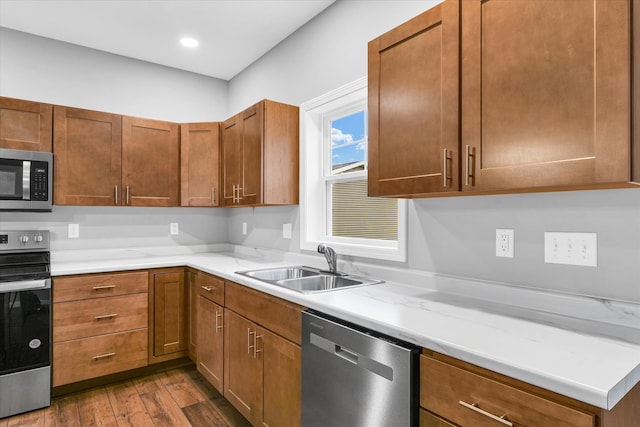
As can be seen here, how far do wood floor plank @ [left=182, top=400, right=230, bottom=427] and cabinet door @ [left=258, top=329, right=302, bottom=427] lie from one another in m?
0.50

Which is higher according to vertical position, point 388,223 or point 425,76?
point 425,76

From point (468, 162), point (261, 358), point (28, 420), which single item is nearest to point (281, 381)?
point (261, 358)

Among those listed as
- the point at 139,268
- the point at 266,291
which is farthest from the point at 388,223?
the point at 139,268

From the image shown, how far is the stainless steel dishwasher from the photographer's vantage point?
Result: 1211mm

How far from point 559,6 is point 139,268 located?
2930 mm

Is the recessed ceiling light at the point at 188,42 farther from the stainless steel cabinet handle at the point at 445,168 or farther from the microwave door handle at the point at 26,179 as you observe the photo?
the stainless steel cabinet handle at the point at 445,168

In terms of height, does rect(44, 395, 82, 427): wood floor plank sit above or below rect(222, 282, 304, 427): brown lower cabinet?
below

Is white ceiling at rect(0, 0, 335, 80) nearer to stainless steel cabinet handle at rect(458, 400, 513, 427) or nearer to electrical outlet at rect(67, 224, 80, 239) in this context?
electrical outlet at rect(67, 224, 80, 239)

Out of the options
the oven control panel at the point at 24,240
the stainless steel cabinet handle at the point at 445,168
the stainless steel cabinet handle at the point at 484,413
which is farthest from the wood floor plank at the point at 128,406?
the stainless steel cabinet handle at the point at 445,168

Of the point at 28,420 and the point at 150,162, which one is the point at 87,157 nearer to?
the point at 150,162


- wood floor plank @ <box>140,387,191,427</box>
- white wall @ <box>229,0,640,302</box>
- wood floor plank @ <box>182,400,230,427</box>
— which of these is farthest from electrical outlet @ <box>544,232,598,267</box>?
wood floor plank @ <box>140,387,191,427</box>

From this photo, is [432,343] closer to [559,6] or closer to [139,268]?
[559,6]

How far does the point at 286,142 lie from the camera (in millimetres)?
2811

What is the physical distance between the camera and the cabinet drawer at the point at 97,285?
8.45ft
